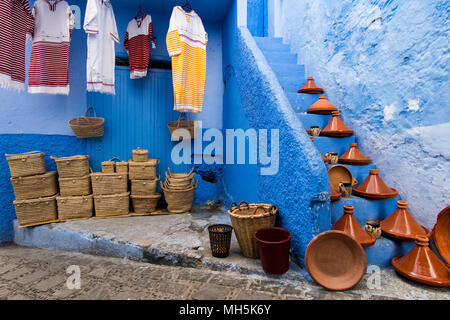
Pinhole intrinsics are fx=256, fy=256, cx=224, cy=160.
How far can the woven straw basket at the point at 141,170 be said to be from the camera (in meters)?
4.11

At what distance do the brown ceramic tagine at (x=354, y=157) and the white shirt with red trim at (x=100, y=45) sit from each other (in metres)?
3.43

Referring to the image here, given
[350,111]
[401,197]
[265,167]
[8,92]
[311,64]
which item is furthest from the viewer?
[311,64]

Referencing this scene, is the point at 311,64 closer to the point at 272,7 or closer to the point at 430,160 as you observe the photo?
the point at 430,160

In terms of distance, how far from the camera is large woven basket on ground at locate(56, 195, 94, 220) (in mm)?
3791

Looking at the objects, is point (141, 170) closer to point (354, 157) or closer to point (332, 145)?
point (332, 145)

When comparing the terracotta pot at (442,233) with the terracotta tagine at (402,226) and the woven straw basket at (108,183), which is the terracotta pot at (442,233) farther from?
the woven straw basket at (108,183)

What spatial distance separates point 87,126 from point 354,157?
392cm

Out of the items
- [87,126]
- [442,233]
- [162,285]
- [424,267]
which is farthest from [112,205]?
[442,233]

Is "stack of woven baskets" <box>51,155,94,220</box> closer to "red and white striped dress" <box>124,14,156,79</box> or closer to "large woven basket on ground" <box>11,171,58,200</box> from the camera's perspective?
"large woven basket on ground" <box>11,171,58,200</box>

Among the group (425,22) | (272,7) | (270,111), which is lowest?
(270,111)

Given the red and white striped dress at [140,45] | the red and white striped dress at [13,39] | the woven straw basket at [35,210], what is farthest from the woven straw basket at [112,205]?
the red and white striped dress at [140,45]

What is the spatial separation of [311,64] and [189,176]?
277 centimetres

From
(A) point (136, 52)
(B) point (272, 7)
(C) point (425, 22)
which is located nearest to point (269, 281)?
(C) point (425, 22)

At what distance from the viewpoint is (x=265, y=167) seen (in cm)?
297
